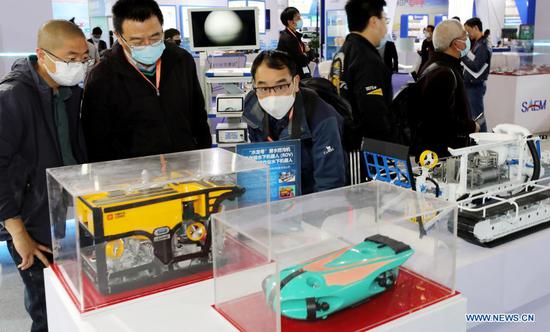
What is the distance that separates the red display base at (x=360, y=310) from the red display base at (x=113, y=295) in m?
0.19

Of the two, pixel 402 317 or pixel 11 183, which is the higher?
pixel 11 183

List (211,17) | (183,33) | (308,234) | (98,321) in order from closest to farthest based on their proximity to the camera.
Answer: (308,234) → (98,321) → (211,17) → (183,33)

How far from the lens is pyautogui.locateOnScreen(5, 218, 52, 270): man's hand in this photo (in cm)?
194

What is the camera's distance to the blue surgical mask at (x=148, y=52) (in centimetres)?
230

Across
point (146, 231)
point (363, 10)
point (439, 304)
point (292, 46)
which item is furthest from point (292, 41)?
point (439, 304)

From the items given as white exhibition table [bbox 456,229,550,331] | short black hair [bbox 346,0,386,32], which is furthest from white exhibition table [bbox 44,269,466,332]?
short black hair [bbox 346,0,386,32]

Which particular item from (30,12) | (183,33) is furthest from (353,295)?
(183,33)

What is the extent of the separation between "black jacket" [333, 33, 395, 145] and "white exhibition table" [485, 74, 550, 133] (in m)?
4.89

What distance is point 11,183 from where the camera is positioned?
1950mm

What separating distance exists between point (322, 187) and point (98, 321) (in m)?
1.05

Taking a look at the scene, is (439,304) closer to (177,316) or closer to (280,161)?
(177,316)

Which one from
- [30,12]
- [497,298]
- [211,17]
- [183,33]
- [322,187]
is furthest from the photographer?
[183,33]

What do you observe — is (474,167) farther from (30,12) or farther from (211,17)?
(30,12)

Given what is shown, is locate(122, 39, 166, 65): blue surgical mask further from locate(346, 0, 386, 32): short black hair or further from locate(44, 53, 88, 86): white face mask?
locate(346, 0, 386, 32): short black hair
